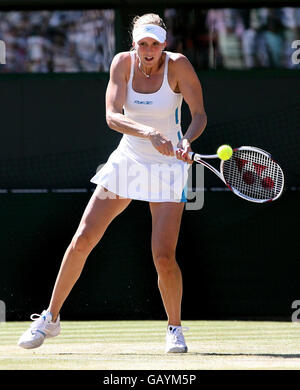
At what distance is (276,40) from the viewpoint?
8477 mm

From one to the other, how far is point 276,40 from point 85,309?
2.76 metres

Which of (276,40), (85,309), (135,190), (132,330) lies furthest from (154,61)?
(276,40)

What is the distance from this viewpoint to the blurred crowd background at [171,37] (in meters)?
8.34

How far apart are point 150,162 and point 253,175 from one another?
0.62 m

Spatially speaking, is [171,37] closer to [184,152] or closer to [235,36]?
[235,36]

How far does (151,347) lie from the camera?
567 cm

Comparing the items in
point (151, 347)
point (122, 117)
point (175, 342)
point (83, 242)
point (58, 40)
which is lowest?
point (151, 347)

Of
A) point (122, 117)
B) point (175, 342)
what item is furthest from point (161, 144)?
point (175, 342)

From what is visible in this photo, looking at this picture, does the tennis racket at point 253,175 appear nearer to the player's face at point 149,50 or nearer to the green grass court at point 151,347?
the player's face at point 149,50

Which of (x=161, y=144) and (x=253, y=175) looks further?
(x=253, y=175)

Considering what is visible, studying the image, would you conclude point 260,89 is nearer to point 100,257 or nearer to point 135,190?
point 100,257

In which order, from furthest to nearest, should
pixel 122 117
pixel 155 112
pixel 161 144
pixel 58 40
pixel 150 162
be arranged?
pixel 58 40
pixel 150 162
pixel 155 112
pixel 122 117
pixel 161 144

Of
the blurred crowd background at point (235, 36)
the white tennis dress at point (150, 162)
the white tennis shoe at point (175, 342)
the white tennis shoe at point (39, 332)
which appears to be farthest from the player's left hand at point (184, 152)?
the blurred crowd background at point (235, 36)

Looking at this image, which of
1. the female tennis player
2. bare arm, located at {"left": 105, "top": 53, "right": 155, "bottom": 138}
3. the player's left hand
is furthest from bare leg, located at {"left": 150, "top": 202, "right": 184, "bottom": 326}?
bare arm, located at {"left": 105, "top": 53, "right": 155, "bottom": 138}
